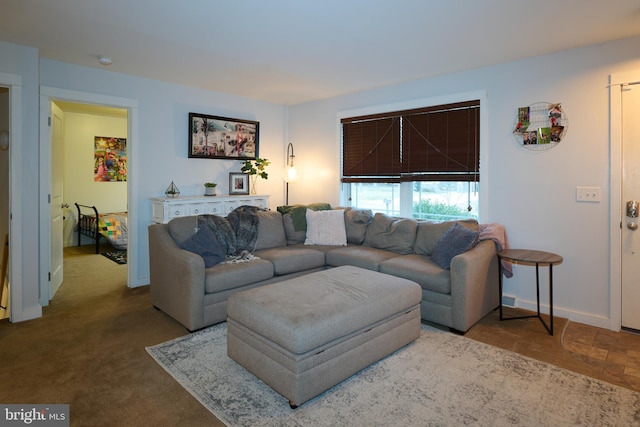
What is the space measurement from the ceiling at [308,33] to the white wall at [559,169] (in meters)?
0.17

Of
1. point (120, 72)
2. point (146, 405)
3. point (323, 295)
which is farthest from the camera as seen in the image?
point (120, 72)

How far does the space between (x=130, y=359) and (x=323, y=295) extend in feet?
4.80

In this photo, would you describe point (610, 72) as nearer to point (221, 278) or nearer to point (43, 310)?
point (221, 278)

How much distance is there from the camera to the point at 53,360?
2.61m

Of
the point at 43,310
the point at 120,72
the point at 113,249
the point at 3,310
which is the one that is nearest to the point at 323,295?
the point at 43,310

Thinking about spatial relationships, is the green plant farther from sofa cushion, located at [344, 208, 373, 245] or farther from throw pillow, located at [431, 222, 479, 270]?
throw pillow, located at [431, 222, 479, 270]

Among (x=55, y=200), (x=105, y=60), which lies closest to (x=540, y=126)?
(x=105, y=60)

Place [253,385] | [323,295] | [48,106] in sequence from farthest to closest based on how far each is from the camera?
[48,106], [323,295], [253,385]

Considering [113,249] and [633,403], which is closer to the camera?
[633,403]

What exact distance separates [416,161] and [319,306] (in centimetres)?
265

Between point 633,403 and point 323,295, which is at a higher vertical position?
point 323,295

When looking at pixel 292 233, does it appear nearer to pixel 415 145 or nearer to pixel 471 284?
pixel 415 145

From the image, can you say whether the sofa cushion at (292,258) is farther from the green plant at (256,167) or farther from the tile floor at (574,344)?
the tile floor at (574,344)

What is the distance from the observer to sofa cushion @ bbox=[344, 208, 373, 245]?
175 inches
